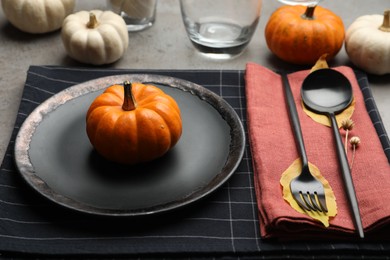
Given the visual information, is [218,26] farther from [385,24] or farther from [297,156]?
[297,156]

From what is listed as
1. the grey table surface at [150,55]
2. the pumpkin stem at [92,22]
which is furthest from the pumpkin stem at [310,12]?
the pumpkin stem at [92,22]

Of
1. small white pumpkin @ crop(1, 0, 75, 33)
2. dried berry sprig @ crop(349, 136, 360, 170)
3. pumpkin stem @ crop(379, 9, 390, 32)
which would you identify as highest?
pumpkin stem @ crop(379, 9, 390, 32)

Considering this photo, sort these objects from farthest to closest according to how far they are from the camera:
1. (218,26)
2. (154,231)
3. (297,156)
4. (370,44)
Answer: (218,26)
(370,44)
(297,156)
(154,231)

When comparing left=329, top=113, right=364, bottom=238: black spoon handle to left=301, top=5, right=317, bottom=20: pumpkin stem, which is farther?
left=301, top=5, right=317, bottom=20: pumpkin stem

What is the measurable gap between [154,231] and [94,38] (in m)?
0.53

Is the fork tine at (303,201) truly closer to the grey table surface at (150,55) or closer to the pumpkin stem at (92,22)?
the grey table surface at (150,55)

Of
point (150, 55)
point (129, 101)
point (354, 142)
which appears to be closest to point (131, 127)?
point (129, 101)

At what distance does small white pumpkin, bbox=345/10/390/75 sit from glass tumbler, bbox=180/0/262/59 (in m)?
0.21

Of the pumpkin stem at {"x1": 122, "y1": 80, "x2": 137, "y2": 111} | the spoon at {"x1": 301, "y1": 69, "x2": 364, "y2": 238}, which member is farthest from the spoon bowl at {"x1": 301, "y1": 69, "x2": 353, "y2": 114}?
the pumpkin stem at {"x1": 122, "y1": 80, "x2": 137, "y2": 111}

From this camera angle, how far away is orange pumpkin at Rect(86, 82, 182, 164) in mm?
912

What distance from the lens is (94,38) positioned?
4.13 feet

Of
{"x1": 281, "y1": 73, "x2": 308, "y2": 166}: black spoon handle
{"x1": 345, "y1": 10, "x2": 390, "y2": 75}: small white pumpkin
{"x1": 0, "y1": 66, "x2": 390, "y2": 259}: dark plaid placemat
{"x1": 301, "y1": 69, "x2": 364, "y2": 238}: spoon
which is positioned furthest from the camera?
{"x1": 345, "y1": 10, "x2": 390, "y2": 75}: small white pumpkin

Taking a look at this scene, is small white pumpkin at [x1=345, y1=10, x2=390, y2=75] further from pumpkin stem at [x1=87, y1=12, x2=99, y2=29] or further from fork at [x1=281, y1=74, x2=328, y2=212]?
pumpkin stem at [x1=87, y1=12, x2=99, y2=29]

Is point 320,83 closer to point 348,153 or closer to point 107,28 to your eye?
point 348,153
